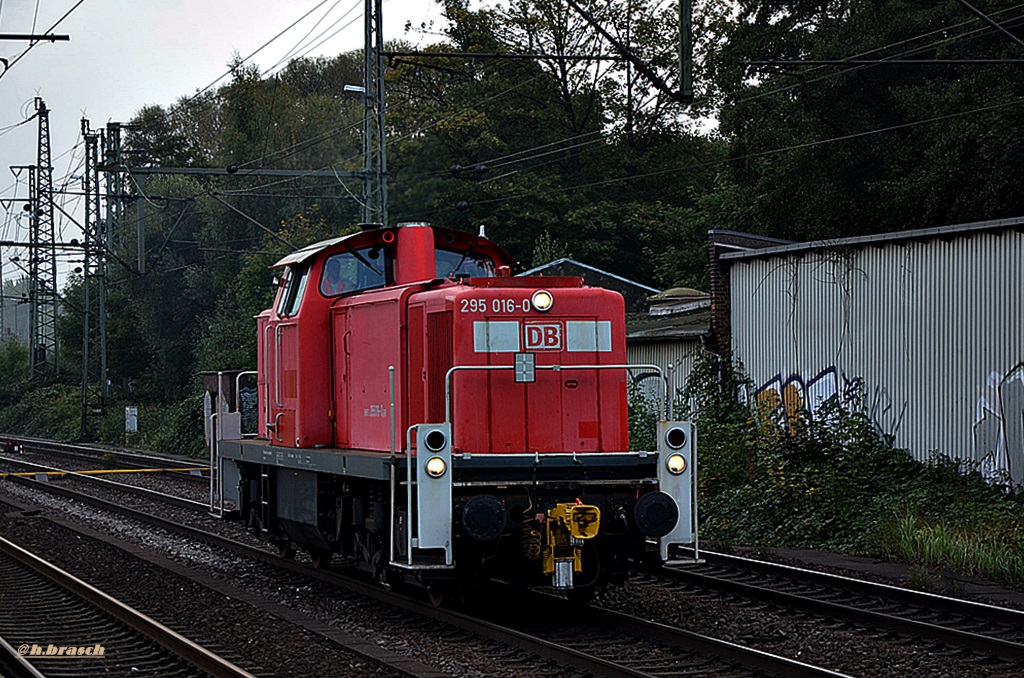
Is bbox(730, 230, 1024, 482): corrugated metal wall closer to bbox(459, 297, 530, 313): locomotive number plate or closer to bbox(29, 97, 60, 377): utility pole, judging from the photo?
bbox(459, 297, 530, 313): locomotive number plate

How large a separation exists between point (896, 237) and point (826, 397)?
2.50 metres

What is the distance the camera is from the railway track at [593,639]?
780 cm

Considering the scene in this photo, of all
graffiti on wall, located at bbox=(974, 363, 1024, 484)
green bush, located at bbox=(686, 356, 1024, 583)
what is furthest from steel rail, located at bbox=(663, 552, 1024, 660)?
graffiti on wall, located at bbox=(974, 363, 1024, 484)

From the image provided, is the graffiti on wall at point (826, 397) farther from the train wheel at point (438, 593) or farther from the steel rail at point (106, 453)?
the steel rail at point (106, 453)

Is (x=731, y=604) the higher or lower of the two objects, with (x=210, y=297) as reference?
lower

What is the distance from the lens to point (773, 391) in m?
17.7

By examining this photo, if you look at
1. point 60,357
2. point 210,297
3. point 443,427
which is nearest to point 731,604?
point 443,427

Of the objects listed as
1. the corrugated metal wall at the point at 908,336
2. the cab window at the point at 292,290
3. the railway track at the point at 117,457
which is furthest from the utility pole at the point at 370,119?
the cab window at the point at 292,290

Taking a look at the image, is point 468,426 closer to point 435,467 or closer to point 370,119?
point 435,467

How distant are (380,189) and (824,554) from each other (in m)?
12.7

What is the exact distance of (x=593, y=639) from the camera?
8.97 m

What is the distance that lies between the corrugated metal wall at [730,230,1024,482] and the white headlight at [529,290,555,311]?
6749 mm

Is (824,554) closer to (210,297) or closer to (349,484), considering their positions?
(349,484)

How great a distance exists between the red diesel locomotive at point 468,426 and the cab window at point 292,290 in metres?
0.15
